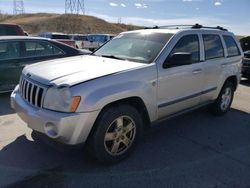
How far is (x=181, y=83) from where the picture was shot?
464cm

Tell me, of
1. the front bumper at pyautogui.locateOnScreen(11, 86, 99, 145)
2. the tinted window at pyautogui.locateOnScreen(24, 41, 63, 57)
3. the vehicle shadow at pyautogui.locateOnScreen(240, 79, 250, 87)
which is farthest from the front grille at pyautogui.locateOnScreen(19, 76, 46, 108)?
the vehicle shadow at pyautogui.locateOnScreen(240, 79, 250, 87)

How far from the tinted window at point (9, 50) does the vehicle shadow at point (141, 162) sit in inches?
117

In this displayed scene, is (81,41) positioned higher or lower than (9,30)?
lower

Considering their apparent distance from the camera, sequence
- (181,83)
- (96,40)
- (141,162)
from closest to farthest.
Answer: (141,162) → (181,83) → (96,40)

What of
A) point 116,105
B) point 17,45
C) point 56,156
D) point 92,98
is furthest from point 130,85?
point 17,45

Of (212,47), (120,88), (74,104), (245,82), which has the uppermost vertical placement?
(212,47)

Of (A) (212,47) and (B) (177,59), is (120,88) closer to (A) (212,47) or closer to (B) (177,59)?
(B) (177,59)

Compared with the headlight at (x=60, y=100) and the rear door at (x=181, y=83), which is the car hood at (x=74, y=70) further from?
the rear door at (x=181, y=83)

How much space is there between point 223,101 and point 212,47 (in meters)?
1.26

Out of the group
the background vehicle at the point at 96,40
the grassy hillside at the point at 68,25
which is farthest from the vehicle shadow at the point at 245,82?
the grassy hillside at the point at 68,25

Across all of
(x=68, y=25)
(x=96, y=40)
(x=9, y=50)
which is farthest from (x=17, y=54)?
(x=68, y=25)

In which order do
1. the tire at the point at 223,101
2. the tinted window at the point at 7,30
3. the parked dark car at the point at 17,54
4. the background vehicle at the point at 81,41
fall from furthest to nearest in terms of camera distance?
the background vehicle at the point at 81,41, the tinted window at the point at 7,30, the parked dark car at the point at 17,54, the tire at the point at 223,101

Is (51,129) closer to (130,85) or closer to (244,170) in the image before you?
(130,85)

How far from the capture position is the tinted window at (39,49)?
718 centimetres
